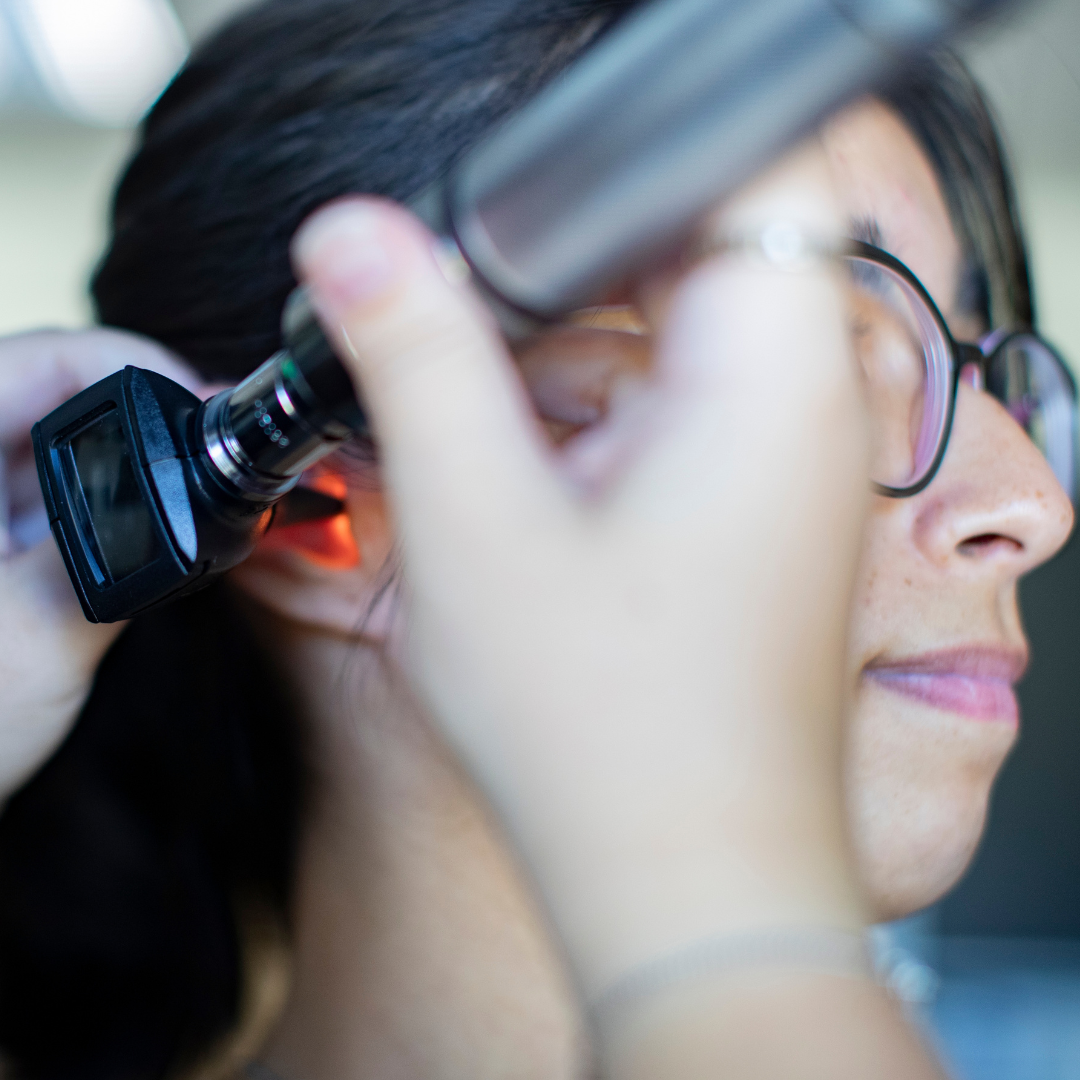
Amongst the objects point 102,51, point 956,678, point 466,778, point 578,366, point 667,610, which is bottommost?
point 956,678

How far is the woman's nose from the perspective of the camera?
0.61 meters

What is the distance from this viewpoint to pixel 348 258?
319 millimetres

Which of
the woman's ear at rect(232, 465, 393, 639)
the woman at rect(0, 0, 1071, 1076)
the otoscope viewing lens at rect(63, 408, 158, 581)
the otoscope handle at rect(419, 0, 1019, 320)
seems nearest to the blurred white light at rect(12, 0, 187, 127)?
the woman at rect(0, 0, 1071, 1076)

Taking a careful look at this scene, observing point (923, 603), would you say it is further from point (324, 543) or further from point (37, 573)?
point (37, 573)

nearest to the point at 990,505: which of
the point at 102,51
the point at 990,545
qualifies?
the point at 990,545

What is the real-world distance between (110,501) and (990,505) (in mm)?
578

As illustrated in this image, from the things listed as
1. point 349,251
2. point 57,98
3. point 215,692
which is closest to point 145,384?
point 349,251

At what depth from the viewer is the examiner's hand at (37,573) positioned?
0.54m

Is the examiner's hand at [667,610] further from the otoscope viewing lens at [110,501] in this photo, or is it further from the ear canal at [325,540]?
the ear canal at [325,540]

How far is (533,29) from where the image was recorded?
554mm

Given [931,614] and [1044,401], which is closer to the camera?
[931,614]

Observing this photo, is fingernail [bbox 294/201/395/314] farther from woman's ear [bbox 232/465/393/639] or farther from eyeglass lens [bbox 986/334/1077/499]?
eyeglass lens [bbox 986/334/1077/499]

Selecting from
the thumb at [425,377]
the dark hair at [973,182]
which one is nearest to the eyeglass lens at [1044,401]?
the dark hair at [973,182]

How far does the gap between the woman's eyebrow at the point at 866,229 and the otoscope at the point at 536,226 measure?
31cm
